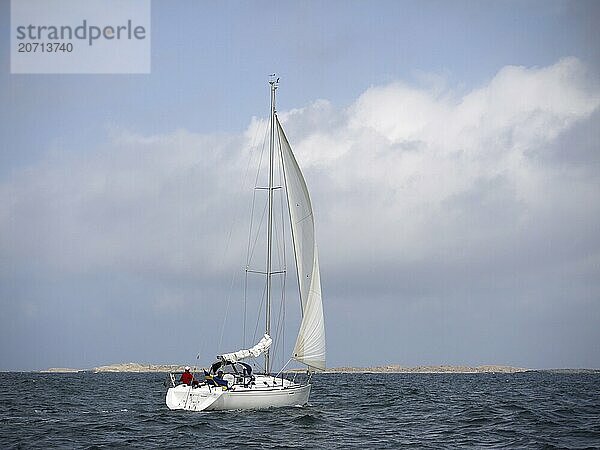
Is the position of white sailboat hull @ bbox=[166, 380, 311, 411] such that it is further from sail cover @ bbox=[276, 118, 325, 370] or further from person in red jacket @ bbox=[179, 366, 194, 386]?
sail cover @ bbox=[276, 118, 325, 370]

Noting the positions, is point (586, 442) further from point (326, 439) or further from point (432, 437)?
point (326, 439)

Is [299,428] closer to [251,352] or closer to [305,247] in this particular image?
[251,352]

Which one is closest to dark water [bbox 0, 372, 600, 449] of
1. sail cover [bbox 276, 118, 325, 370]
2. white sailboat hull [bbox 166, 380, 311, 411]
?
white sailboat hull [bbox 166, 380, 311, 411]

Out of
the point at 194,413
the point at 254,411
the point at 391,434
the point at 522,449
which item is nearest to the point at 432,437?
the point at 391,434

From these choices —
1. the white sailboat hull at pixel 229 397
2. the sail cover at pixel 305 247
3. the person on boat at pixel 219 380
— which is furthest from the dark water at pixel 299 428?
the sail cover at pixel 305 247

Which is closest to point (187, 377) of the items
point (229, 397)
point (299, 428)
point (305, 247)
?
point (229, 397)

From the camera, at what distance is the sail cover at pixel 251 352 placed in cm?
3749

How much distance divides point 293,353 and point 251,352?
210cm

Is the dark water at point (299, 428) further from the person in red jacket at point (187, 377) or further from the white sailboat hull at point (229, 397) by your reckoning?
the person in red jacket at point (187, 377)

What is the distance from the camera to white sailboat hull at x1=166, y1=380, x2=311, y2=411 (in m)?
34.6

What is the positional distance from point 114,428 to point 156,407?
12.2 m

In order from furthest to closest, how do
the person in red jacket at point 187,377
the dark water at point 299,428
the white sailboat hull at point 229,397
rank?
the person in red jacket at point 187,377 < the white sailboat hull at point 229,397 < the dark water at point 299,428

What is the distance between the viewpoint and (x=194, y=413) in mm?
35969

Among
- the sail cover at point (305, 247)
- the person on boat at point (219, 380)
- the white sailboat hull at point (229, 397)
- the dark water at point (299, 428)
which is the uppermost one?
the sail cover at point (305, 247)
